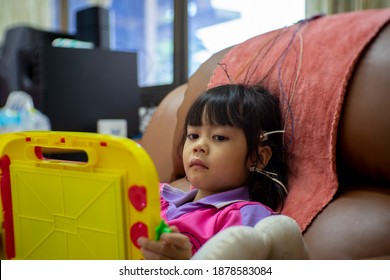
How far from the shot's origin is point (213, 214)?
32.0 inches

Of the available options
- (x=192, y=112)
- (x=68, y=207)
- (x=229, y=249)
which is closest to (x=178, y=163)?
(x=192, y=112)

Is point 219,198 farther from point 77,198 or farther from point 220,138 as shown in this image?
point 77,198

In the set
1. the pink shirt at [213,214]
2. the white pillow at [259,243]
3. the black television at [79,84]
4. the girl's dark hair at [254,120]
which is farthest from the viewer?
the black television at [79,84]

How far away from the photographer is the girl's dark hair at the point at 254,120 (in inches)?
33.7

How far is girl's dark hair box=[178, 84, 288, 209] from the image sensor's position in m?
0.86

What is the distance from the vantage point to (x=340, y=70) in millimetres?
804

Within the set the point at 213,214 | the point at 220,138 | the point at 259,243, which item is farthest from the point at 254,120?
the point at 259,243

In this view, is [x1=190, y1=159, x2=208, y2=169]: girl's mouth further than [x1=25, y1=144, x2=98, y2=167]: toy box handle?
Yes

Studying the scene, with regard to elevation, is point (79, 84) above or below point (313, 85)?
below

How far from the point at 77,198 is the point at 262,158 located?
1.41ft

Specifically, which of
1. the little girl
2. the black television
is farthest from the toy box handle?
the black television

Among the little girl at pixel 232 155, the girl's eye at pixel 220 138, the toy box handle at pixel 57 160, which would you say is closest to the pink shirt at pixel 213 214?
the little girl at pixel 232 155

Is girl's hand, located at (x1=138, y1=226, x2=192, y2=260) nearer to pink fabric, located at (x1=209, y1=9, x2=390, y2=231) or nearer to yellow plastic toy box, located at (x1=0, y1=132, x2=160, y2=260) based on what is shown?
yellow plastic toy box, located at (x1=0, y1=132, x2=160, y2=260)

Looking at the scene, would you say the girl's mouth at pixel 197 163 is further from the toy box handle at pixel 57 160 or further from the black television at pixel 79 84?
the black television at pixel 79 84
